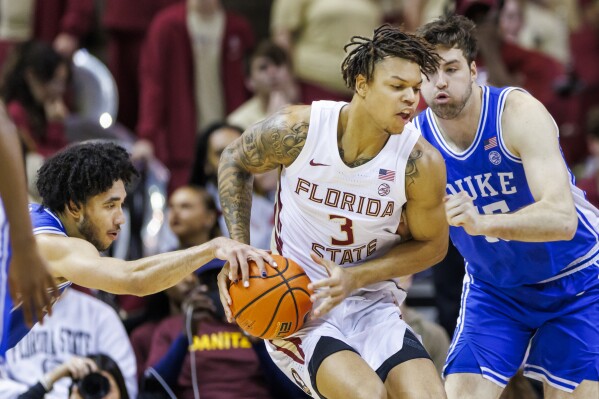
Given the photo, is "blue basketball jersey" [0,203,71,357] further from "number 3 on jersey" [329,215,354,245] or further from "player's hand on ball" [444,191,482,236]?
"player's hand on ball" [444,191,482,236]

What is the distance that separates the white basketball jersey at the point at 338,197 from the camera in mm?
5059

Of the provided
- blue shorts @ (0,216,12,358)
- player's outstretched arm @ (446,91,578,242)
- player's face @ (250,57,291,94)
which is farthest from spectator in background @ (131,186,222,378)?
blue shorts @ (0,216,12,358)

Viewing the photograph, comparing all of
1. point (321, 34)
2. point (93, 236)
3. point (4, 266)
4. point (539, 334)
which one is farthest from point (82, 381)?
point (321, 34)

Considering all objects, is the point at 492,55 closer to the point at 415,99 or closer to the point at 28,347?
the point at 415,99

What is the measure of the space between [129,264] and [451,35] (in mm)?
1919

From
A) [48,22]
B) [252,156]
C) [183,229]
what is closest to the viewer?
[252,156]

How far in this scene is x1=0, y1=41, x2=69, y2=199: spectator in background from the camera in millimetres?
8430

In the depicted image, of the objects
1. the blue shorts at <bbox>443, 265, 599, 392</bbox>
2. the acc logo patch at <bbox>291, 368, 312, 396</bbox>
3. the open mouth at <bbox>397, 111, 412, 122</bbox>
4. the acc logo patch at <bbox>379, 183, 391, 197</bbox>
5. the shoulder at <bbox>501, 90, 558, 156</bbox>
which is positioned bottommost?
the acc logo patch at <bbox>291, 368, 312, 396</bbox>

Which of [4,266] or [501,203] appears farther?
[501,203]

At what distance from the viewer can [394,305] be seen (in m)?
5.32

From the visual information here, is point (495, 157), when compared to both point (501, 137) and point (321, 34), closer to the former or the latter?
point (501, 137)

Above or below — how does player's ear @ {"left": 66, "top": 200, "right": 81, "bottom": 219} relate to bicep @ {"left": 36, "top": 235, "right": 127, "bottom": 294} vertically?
above

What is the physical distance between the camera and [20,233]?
12.7ft

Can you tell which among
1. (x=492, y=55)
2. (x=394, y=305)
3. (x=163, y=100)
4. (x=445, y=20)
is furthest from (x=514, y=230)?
(x=163, y=100)
